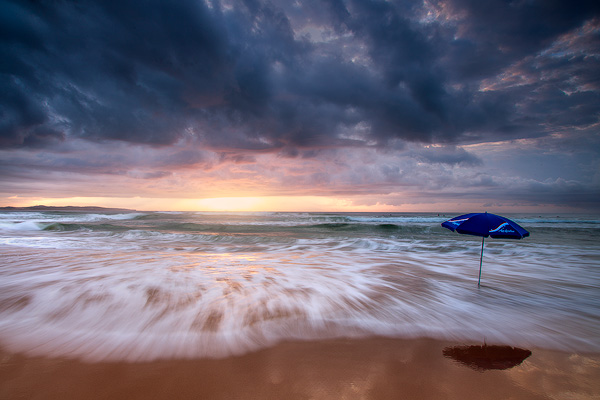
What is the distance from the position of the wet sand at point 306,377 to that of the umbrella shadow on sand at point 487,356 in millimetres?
69

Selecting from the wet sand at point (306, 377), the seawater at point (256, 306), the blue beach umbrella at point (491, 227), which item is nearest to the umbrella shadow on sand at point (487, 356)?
the wet sand at point (306, 377)

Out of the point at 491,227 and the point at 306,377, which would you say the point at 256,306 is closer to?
the point at 306,377

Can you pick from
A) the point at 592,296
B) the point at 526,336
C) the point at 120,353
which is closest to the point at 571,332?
the point at 526,336

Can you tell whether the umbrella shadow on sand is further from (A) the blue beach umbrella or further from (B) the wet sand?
(A) the blue beach umbrella

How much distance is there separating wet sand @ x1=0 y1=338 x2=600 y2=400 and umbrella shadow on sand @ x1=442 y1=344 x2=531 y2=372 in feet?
0.23

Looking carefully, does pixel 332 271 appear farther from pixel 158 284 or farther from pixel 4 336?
pixel 4 336

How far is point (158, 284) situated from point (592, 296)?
900 cm

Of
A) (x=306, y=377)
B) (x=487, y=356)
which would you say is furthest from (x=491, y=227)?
(x=306, y=377)

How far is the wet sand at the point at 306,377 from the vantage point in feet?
7.29

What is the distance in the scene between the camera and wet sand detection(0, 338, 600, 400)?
222 centimetres

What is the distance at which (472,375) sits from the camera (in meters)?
2.50

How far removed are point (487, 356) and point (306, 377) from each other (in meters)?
2.00

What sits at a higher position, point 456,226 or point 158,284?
point 456,226

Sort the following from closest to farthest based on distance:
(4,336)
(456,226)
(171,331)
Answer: (4,336), (171,331), (456,226)
